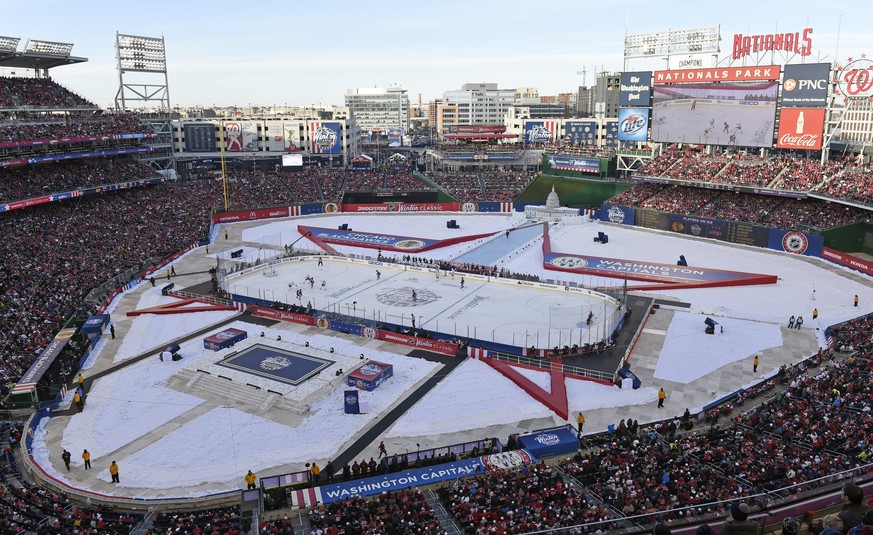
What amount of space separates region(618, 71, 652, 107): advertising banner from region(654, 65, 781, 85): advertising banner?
8.52 ft

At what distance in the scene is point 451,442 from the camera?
26844 millimetres

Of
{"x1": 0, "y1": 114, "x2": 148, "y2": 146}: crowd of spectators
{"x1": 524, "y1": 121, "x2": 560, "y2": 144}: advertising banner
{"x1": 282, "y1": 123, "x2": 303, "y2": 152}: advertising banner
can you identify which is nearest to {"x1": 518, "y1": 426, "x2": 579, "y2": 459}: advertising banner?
{"x1": 0, "y1": 114, "x2": 148, "y2": 146}: crowd of spectators

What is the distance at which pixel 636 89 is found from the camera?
80.2 metres

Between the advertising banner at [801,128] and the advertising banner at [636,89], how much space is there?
1776 cm

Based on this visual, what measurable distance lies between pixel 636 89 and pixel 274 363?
63473 millimetres

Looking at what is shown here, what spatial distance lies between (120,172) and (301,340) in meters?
46.0

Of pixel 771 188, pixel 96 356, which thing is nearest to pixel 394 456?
pixel 96 356

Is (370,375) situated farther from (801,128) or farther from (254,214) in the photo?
(801,128)

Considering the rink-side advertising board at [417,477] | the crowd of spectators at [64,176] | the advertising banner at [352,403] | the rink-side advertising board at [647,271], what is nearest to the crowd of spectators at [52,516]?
the rink-side advertising board at [417,477]

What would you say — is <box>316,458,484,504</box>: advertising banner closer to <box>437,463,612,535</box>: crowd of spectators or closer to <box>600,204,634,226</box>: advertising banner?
<box>437,463,612,535</box>: crowd of spectators

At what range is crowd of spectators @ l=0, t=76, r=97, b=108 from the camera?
206 feet

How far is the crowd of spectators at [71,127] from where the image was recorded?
5859 cm

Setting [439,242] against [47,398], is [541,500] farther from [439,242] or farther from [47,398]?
[439,242]

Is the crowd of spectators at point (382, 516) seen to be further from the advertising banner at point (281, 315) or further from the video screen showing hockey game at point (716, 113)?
the video screen showing hockey game at point (716, 113)
